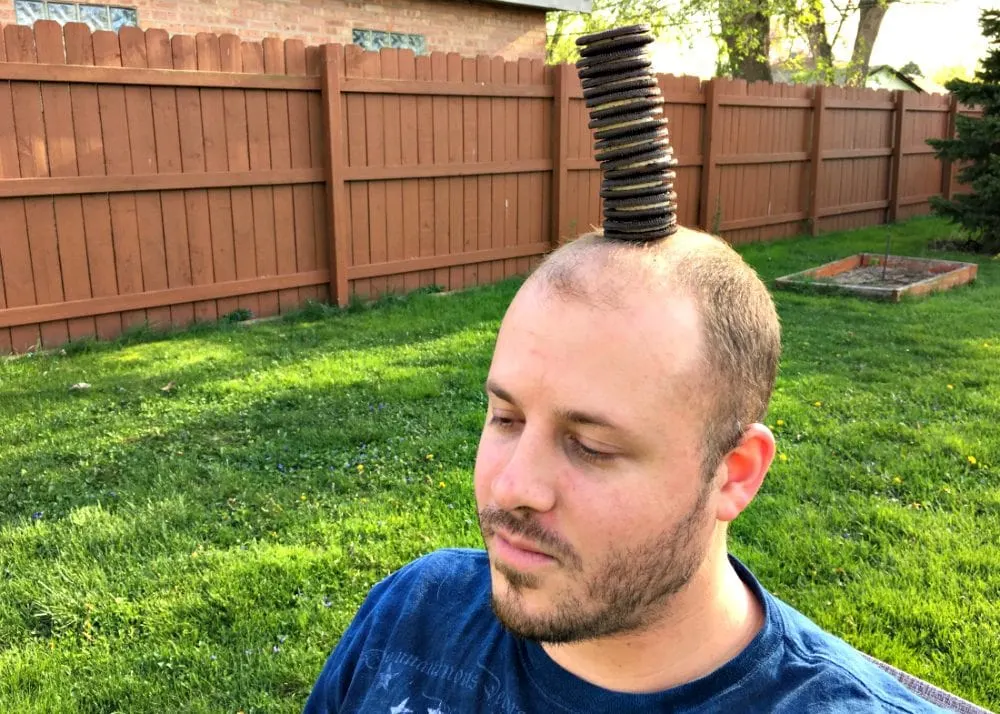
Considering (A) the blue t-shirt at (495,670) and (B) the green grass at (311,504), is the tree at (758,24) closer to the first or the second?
(B) the green grass at (311,504)

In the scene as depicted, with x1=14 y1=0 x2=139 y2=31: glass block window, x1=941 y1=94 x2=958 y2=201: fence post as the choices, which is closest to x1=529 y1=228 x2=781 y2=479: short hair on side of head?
x1=14 y1=0 x2=139 y2=31: glass block window

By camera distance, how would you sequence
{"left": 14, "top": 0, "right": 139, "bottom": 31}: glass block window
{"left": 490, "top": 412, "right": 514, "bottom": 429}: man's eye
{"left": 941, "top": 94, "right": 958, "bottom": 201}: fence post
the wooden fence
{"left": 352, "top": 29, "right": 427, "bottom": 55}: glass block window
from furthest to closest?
{"left": 941, "top": 94, "right": 958, "bottom": 201}: fence post < {"left": 352, "top": 29, "right": 427, "bottom": 55}: glass block window < {"left": 14, "top": 0, "right": 139, "bottom": 31}: glass block window < the wooden fence < {"left": 490, "top": 412, "right": 514, "bottom": 429}: man's eye

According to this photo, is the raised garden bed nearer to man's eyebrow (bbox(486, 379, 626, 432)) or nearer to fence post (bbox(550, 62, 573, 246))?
fence post (bbox(550, 62, 573, 246))

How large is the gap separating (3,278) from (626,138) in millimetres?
6149

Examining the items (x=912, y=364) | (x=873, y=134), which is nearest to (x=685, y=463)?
(x=912, y=364)

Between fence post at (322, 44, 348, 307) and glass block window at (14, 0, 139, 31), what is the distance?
3486 mm

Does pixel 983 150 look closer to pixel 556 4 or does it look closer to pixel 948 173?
pixel 948 173

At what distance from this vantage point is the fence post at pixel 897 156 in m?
14.6

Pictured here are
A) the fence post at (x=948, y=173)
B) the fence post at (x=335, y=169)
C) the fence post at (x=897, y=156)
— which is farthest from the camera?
the fence post at (x=948, y=173)

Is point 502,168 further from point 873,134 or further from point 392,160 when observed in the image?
point 873,134

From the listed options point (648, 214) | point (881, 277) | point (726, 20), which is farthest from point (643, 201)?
point (726, 20)

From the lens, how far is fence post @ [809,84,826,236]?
12836 millimetres

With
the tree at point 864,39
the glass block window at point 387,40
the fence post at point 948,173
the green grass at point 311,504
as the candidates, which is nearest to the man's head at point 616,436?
the green grass at point 311,504

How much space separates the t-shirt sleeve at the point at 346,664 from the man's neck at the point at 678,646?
42cm
